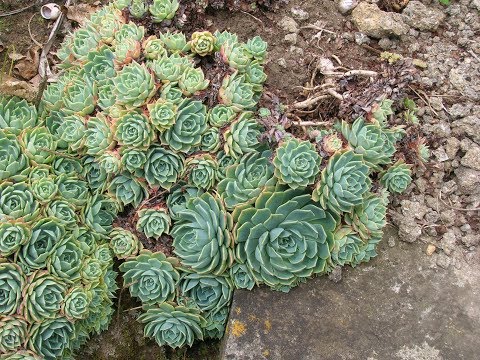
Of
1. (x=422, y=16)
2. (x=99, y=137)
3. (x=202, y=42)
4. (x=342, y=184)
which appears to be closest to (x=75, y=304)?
(x=99, y=137)

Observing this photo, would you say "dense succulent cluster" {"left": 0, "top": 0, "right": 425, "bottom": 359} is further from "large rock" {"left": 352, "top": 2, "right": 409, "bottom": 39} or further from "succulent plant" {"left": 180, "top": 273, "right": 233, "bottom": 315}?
"large rock" {"left": 352, "top": 2, "right": 409, "bottom": 39}

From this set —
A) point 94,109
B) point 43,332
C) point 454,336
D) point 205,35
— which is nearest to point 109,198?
point 94,109

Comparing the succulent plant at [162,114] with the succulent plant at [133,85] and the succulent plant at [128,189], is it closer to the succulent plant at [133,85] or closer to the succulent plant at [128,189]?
the succulent plant at [133,85]

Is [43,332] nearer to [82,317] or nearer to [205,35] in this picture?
[82,317]

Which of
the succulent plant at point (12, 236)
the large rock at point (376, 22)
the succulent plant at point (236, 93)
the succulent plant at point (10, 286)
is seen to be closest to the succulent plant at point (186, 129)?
the succulent plant at point (236, 93)

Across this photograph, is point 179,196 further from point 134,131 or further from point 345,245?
point 345,245

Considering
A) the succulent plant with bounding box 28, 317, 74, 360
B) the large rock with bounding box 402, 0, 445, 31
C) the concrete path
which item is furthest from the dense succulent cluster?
the large rock with bounding box 402, 0, 445, 31
